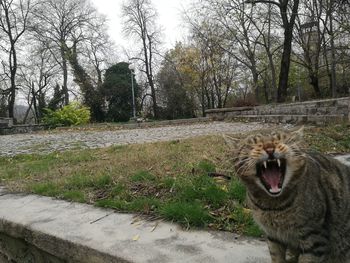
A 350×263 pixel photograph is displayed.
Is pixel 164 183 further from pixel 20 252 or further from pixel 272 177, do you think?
pixel 272 177

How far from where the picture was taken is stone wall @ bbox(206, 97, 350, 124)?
10219 millimetres

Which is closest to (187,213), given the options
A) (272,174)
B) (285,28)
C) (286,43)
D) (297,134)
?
(272,174)

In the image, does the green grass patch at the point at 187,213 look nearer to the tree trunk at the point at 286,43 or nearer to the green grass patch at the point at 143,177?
the green grass patch at the point at 143,177

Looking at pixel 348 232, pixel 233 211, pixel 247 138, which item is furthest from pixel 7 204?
pixel 348 232

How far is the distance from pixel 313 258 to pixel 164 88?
29146 mm

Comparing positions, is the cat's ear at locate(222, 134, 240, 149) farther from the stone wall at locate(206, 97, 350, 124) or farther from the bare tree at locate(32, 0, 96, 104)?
the bare tree at locate(32, 0, 96, 104)

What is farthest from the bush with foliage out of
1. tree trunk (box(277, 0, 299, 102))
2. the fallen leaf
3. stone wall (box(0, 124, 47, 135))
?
the fallen leaf

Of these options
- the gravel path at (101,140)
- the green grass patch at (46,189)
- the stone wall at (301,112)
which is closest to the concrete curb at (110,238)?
the green grass patch at (46,189)

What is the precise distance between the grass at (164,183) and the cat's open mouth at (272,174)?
42.8 inches

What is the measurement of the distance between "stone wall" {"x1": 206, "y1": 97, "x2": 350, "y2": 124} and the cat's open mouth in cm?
772

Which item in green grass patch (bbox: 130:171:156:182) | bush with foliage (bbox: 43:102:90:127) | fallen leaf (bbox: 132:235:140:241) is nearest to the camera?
fallen leaf (bbox: 132:235:140:241)

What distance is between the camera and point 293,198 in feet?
5.99

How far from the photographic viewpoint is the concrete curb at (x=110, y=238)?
2.47m

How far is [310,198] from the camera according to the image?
6.06ft
